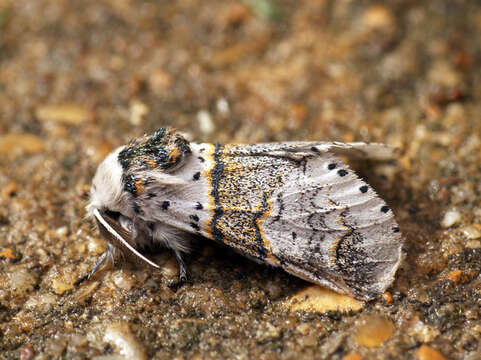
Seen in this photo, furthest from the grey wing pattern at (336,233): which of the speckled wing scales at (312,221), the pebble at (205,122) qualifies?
the pebble at (205,122)

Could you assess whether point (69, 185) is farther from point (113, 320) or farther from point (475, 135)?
point (475, 135)

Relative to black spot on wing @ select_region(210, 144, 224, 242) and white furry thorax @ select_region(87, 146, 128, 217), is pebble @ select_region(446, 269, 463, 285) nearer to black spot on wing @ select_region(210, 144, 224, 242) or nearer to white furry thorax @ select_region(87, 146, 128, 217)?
black spot on wing @ select_region(210, 144, 224, 242)

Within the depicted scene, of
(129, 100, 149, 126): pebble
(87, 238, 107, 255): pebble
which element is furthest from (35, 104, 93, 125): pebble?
(87, 238, 107, 255): pebble

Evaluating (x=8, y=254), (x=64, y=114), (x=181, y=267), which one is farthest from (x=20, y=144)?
(x=181, y=267)

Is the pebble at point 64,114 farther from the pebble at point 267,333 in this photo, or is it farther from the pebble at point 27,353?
the pebble at point 267,333

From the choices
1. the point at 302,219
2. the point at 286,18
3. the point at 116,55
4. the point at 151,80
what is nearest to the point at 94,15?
the point at 116,55

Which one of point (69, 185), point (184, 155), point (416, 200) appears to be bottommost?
point (416, 200)
